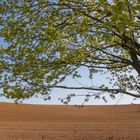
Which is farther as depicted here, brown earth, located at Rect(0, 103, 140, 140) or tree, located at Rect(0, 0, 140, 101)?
brown earth, located at Rect(0, 103, 140, 140)

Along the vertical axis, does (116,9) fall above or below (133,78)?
above

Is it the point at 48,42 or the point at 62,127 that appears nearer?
the point at 48,42

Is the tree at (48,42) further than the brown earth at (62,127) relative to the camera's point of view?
No

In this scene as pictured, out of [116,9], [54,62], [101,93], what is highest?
[116,9]

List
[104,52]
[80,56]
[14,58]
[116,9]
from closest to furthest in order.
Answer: [116,9], [80,56], [14,58], [104,52]

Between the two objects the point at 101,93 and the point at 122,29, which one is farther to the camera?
the point at 101,93

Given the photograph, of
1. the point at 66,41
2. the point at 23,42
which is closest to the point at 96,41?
the point at 66,41

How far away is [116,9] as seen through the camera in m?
14.8

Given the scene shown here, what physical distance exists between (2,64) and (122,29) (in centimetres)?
531

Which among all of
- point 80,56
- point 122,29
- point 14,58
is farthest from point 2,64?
point 122,29

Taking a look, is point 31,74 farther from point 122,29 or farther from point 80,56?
point 122,29

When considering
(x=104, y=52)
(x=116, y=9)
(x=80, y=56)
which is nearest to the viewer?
Result: (x=116, y=9)

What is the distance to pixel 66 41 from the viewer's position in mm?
19141

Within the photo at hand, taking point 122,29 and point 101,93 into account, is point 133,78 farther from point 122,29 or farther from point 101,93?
point 122,29
